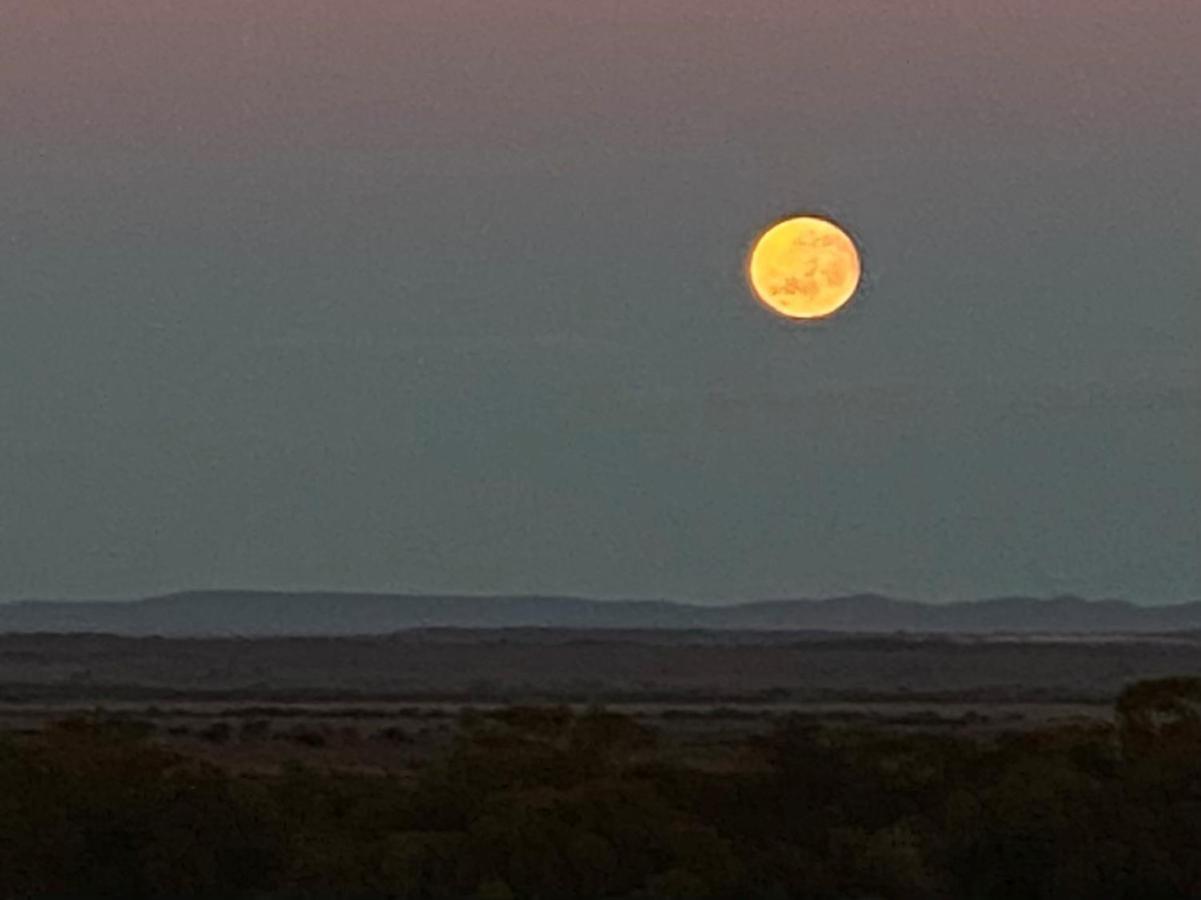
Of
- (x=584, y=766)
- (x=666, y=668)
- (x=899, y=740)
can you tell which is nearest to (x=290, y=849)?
(x=584, y=766)

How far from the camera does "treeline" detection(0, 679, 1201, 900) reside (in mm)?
27891

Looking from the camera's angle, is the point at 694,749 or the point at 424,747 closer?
the point at 694,749

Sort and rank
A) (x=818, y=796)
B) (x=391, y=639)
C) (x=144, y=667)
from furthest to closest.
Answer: (x=391, y=639) → (x=144, y=667) → (x=818, y=796)

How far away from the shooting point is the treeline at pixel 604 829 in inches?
1098

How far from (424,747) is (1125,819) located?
34071 mm

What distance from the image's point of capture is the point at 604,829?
28.8 m

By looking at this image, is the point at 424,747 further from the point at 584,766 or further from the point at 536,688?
the point at 536,688

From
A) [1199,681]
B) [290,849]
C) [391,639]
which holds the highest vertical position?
[391,639]

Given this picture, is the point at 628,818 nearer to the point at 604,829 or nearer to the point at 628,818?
the point at 628,818

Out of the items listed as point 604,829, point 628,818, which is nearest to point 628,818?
point 628,818

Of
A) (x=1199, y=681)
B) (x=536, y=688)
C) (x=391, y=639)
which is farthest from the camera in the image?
(x=391, y=639)

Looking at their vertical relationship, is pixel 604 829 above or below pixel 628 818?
below

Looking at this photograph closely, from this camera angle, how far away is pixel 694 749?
55.8 meters

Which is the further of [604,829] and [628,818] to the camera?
[628,818]
